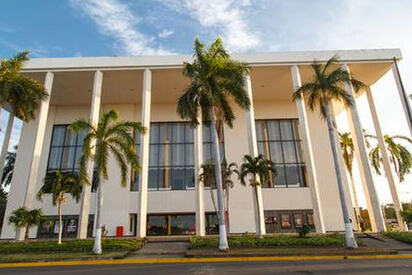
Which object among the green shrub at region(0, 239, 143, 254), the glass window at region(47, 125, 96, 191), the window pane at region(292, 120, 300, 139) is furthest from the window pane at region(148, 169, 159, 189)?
the window pane at region(292, 120, 300, 139)

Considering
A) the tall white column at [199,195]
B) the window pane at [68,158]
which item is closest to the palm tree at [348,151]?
the tall white column at [199,195]

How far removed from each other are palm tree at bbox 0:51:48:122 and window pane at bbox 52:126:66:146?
11.5m

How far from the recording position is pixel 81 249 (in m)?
16.3

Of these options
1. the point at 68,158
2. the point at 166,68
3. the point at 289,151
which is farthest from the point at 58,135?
the point at 289,151

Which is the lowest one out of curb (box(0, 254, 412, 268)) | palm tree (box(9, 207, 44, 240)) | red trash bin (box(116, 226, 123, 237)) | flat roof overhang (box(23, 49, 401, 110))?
curb (box(0, 254, 412, 268))

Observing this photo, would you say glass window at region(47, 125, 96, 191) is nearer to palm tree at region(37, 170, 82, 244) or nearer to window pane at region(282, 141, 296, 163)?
palm tree at region(37, 170, 82, 244)

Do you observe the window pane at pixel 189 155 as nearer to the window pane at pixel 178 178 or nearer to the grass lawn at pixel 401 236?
the window pane at pixel 178 178

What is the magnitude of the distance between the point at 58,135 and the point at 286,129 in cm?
2615

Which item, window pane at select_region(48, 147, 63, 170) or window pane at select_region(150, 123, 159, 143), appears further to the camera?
window pane at select_region(150, 123, 159, 143)

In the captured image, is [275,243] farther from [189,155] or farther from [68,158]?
[68,158]

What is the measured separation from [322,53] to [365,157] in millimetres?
10103

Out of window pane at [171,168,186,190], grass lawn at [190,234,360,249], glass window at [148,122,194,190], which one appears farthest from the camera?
glass window at [148,122,194,190]

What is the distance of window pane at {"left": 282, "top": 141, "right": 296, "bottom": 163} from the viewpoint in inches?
1223

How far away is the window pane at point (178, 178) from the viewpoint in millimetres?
29503
